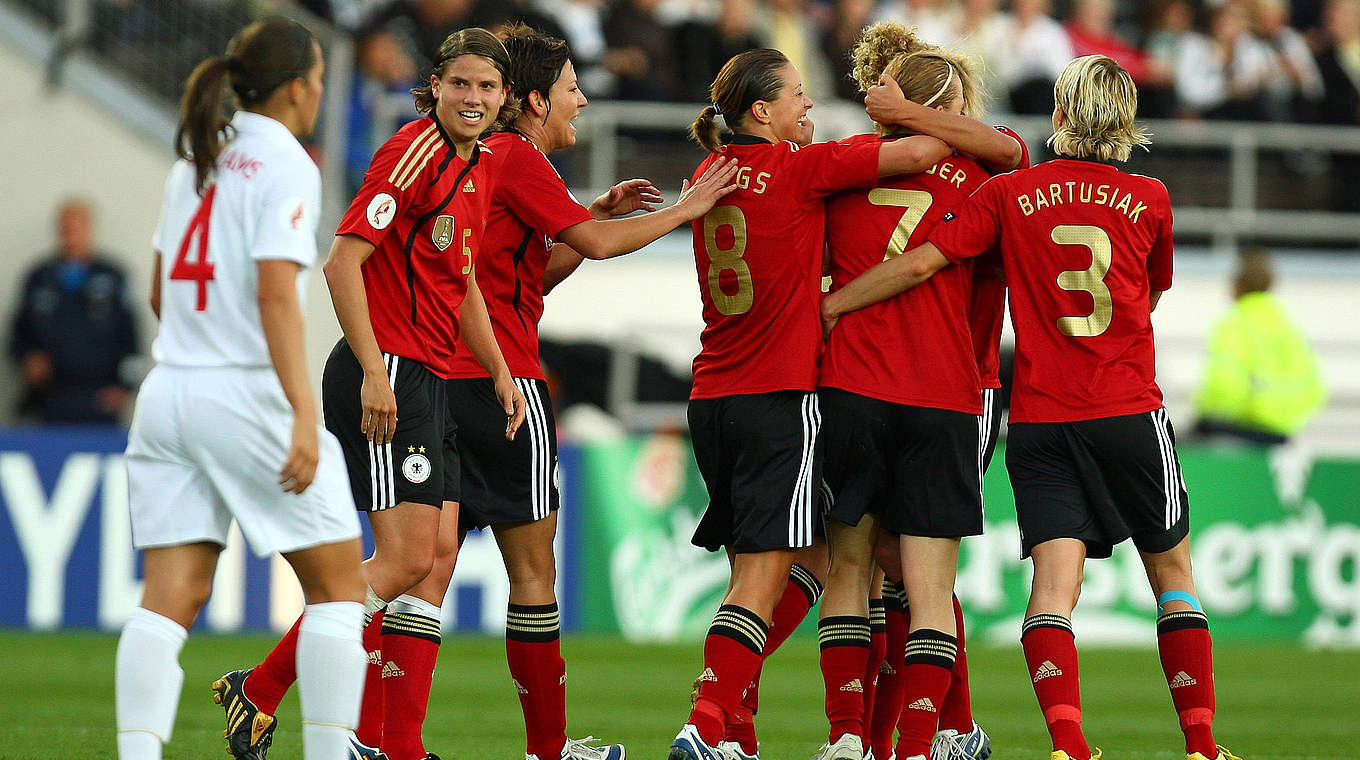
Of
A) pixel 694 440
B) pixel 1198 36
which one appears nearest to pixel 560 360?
pixel 1198 36

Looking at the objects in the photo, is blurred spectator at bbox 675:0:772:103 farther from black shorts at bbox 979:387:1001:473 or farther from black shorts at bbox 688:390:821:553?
black shorts at bbox 688:390:821:553

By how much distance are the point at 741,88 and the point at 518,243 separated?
96 cm

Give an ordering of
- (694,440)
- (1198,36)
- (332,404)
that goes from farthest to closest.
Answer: (1198,36) < (694,440) < (332,404)

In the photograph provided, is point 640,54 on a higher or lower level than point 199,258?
higher

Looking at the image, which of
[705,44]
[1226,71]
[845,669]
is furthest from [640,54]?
[845,669]

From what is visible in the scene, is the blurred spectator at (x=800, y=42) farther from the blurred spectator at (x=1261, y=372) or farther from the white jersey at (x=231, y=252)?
the white jersey at (x=231, y=252)

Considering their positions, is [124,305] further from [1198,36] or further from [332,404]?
[1198,36]

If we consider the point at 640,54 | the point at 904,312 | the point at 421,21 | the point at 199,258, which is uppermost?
the point at 640,54

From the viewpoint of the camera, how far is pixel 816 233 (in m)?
5.89

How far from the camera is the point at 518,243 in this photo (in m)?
6.09

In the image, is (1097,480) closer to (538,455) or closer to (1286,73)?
(538,455)

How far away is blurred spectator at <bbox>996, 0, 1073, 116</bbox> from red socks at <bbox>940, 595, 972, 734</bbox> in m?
9.40

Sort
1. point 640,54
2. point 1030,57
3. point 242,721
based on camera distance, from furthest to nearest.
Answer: point 1030,57
point 640,54
point 242,721

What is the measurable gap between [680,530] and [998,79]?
5.57 metres
